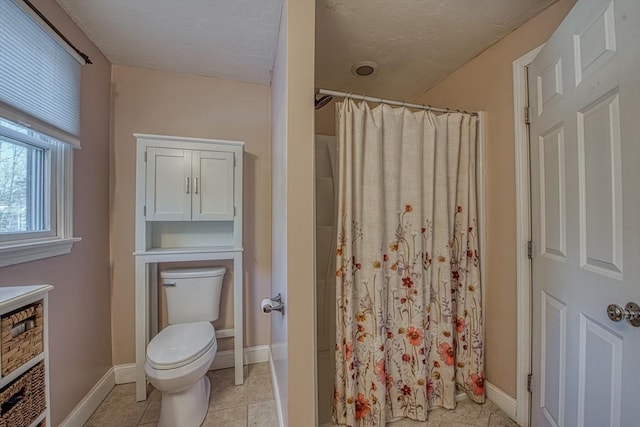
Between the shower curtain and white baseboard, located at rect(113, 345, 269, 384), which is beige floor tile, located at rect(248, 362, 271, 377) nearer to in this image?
white baseboard, located at rect(113, 345, 269, 384)

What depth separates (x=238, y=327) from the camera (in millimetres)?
1812

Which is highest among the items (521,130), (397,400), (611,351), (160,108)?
(160,108)

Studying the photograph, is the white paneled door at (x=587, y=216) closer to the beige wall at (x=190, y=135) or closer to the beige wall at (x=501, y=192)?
the beige wall at (x=501, y=192)

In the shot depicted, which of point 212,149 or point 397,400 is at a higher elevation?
point 212,149

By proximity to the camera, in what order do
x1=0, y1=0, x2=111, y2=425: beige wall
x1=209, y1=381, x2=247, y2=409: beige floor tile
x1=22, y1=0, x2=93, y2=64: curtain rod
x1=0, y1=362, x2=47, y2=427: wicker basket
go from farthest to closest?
x1=209, y1=381, x2=247, y2=409: beige floor tile
x1=0, y1=0, x2=111, y2=425: beige wall
x1=22, y1=0, x2=93, y2=64: curtain rod
x1=0, y1=362, x2=47, y2=427: wicker basket

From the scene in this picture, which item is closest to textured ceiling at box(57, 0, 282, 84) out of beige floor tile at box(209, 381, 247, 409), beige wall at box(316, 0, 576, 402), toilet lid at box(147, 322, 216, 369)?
beige wall at box(316, 0, 576, 402)

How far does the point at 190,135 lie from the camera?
1.96 meters

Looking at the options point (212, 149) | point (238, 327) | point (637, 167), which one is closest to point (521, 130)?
point (637, 167)

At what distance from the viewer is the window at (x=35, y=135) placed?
1.05 m

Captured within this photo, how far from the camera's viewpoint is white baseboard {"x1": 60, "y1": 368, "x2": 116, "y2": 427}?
1364mm

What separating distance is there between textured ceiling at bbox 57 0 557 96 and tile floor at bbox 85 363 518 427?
231 cm

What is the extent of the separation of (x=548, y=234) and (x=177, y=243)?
238cm

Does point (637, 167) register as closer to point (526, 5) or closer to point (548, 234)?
point (548, 234)

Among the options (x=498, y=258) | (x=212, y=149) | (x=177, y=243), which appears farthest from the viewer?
(x=177, y=243)
